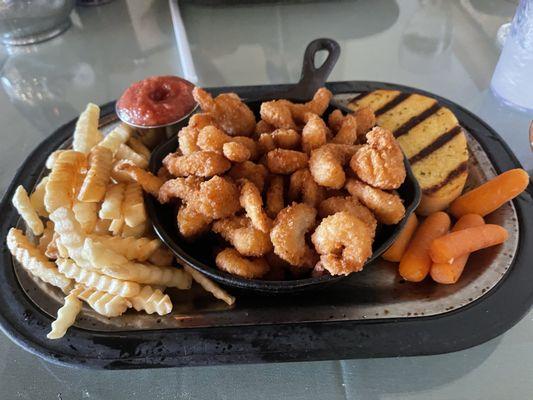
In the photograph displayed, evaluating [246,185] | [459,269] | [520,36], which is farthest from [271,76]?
[459,269]

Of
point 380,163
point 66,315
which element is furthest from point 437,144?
point 66,315

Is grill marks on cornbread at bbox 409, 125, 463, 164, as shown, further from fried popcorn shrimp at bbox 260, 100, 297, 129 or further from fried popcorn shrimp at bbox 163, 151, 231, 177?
fried popcorn shrimp at bbox 163, 151, 231, 177

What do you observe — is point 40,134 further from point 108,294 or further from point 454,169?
point 454,169

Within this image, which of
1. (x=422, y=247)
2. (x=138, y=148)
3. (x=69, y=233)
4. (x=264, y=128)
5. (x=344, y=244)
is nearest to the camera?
(x=344, y=244)

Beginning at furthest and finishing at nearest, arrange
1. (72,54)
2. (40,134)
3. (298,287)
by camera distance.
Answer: (72,54)
(40,134)
(298,287)

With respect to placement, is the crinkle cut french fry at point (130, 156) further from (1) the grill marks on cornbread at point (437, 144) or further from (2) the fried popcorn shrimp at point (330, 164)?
(1) the grill marks on cornbread at point (437, 144)

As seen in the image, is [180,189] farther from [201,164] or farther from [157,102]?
[157,102]
